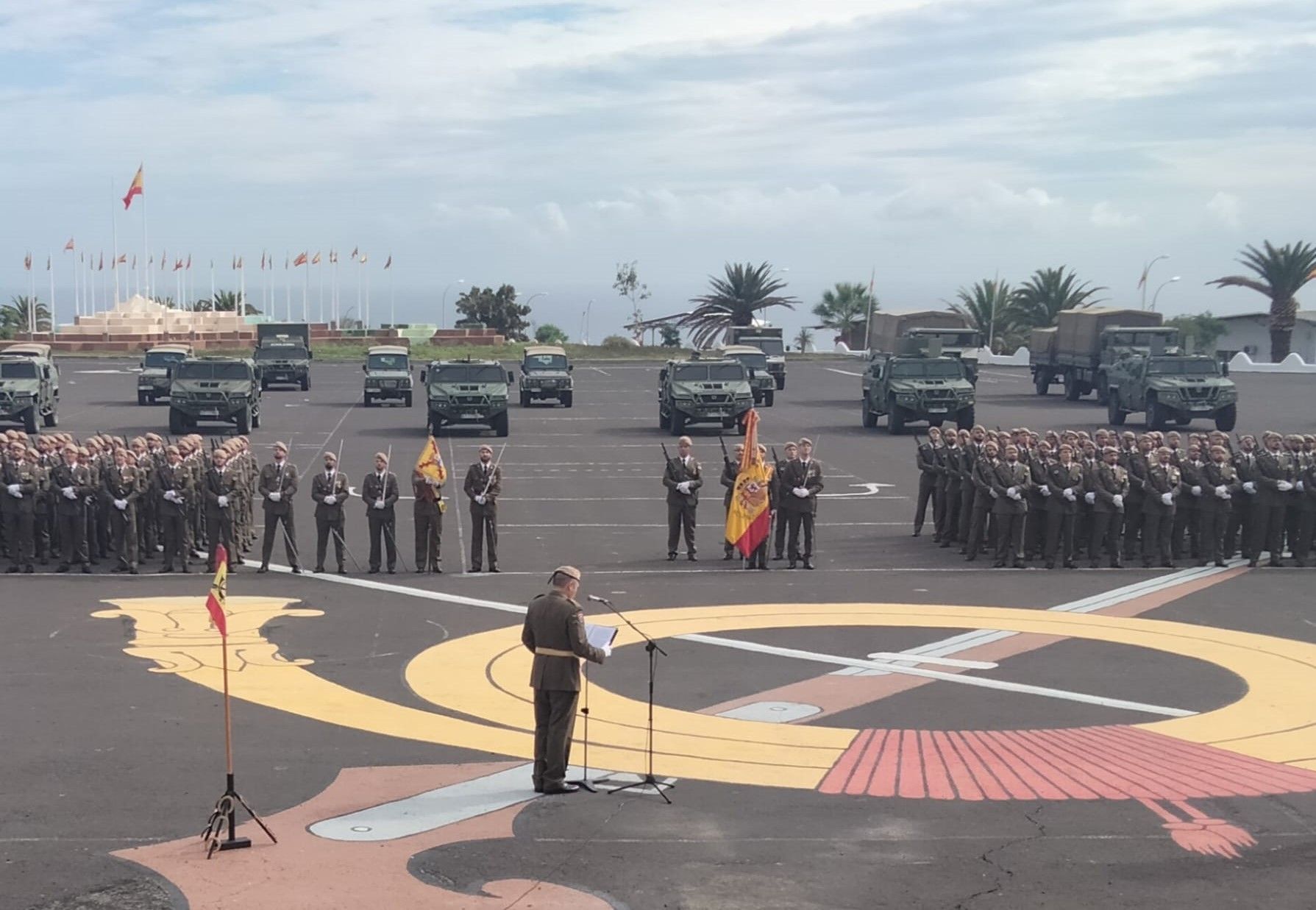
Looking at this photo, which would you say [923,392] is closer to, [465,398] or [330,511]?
[465,398]

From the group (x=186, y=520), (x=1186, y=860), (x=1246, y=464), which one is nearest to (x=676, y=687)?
(x=1186, y=860)

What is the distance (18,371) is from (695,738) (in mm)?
35126

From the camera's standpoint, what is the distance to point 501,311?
363 ft

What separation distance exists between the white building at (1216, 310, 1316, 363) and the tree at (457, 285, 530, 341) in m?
46.4

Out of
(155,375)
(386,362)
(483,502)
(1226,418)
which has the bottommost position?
(483,502)

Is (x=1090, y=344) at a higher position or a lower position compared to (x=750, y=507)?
higher

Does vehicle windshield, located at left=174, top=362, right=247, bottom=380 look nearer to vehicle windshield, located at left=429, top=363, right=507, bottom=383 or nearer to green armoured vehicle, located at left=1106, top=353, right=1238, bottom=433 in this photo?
vehicle windshield, located at left=429, top=363, right=507, bottom=383

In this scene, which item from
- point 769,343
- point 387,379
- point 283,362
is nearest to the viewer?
point 387,379

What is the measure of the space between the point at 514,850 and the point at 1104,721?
18.1 ft

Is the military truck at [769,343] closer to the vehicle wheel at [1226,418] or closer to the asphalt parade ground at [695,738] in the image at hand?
the vehicle wheel at [1226,418]

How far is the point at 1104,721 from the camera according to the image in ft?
41.5

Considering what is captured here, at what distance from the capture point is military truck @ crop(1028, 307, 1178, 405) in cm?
4716

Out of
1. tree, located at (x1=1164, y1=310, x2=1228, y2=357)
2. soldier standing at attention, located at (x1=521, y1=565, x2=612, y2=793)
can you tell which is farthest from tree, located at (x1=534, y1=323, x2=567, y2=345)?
soldier standing at attention, located at (x1=521, y1=565, x2=612, y2=793)

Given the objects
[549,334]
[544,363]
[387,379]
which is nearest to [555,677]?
[544,363]
